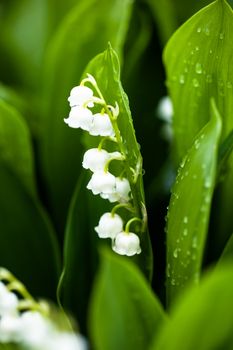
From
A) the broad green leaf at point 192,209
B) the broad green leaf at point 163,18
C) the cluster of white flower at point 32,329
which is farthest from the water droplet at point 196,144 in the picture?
the broad green leaf at point 163,18

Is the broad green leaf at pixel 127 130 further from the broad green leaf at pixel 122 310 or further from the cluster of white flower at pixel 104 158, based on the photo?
the broad green leaf at pixel 122 310

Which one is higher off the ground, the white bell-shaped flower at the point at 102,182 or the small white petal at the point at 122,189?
the white bell-shaped flower at the point at 102,182

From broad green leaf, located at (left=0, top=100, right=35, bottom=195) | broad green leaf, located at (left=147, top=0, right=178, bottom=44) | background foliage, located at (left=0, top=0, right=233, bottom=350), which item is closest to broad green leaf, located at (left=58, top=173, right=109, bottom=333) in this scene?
background foliage, located at (left=0, top=0, right=233, bottom=350)

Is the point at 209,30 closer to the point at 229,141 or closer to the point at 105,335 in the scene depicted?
the point at 229,141

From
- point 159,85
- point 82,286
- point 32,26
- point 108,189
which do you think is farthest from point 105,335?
point 32,26

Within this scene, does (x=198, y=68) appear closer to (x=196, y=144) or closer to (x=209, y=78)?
(x=209, y=78)

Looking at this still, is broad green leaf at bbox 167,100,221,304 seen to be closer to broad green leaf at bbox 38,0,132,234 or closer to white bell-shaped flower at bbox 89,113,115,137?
white bell-shaped flower at bbox 89,113,115,137

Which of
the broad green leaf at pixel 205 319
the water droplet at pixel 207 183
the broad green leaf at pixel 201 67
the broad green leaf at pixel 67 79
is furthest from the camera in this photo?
the broad green leaf at pixel 67 79
